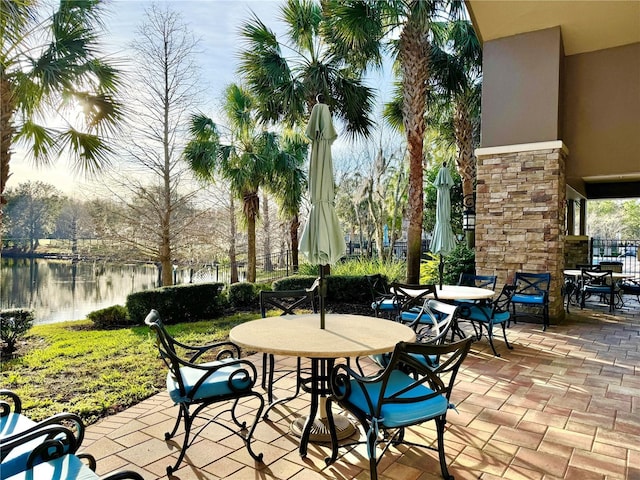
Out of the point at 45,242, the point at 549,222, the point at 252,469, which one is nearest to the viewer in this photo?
the point at 252,469

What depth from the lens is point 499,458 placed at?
231 centimetres

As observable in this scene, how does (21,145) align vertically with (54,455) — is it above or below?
above

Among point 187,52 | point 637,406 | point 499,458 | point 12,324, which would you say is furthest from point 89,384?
point 187,52

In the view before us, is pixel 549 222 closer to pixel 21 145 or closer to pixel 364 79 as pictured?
pixel 364 79

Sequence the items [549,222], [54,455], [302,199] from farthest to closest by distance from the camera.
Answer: [302,199]
[549,222]
[54,455]

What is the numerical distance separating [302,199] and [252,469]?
964 cm

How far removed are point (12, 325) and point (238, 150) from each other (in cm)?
641

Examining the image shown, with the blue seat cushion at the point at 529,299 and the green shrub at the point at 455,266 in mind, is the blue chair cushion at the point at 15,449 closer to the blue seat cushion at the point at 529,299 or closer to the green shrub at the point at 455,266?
the blue seat cushion at the point at 529,299

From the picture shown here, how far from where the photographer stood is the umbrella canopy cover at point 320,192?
2677mm

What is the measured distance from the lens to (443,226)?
17.8 ft

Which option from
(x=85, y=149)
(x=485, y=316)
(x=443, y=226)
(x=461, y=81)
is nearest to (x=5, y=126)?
(x=85, y=149)

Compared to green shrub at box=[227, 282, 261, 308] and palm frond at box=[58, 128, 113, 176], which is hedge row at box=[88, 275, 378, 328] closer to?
green shrub at box=[227, 282, 261, 308]

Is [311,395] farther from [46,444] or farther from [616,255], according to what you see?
[616,255]

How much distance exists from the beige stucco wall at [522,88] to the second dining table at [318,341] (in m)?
5.13
